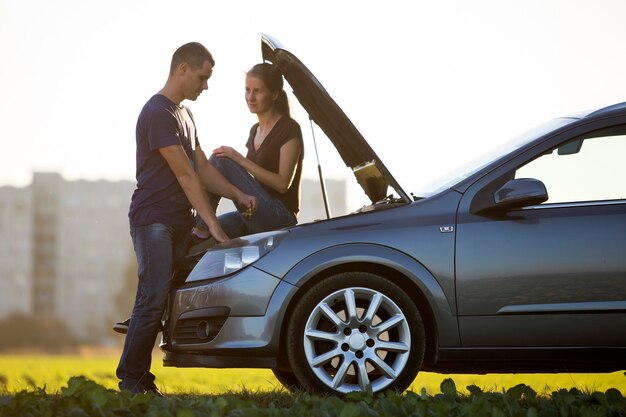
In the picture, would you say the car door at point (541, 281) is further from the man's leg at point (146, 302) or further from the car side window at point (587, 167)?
the man's leg at point (146, 302)

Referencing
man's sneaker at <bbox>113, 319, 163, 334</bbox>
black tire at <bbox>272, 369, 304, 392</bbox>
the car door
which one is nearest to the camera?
the car door

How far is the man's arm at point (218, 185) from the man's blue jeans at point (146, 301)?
0.42 meters

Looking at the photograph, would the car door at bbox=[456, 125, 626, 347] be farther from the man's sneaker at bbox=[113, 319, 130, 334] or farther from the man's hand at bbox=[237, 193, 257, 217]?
the man's sneaker at bbox=[113, 319, 130, 334]

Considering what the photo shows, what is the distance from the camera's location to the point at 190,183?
7402 millimetres

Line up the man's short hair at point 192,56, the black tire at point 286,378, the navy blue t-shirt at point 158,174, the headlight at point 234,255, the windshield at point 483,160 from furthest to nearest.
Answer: the black tire at point 286,378 < the man's short hair at point 192,56 < the navy blue t-shirt at point 158,174 < the windshield at point 483,160 < the headlight at point 234,255

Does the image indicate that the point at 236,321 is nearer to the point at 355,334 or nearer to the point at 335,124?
the point at 355,334

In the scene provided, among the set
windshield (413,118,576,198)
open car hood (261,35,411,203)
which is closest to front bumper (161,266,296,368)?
open car hood (261,35,411,203)

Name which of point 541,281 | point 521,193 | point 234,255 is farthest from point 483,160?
point 234,255

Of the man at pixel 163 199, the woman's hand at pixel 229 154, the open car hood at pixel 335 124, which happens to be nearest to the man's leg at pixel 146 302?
the man at pixel 163 199

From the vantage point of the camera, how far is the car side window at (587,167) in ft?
22.4

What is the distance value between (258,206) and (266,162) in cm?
46

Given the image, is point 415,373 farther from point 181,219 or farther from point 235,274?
point 181,219

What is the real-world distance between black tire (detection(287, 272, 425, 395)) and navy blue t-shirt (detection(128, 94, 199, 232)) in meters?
1.29

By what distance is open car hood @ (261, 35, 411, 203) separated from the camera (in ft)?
23.1
